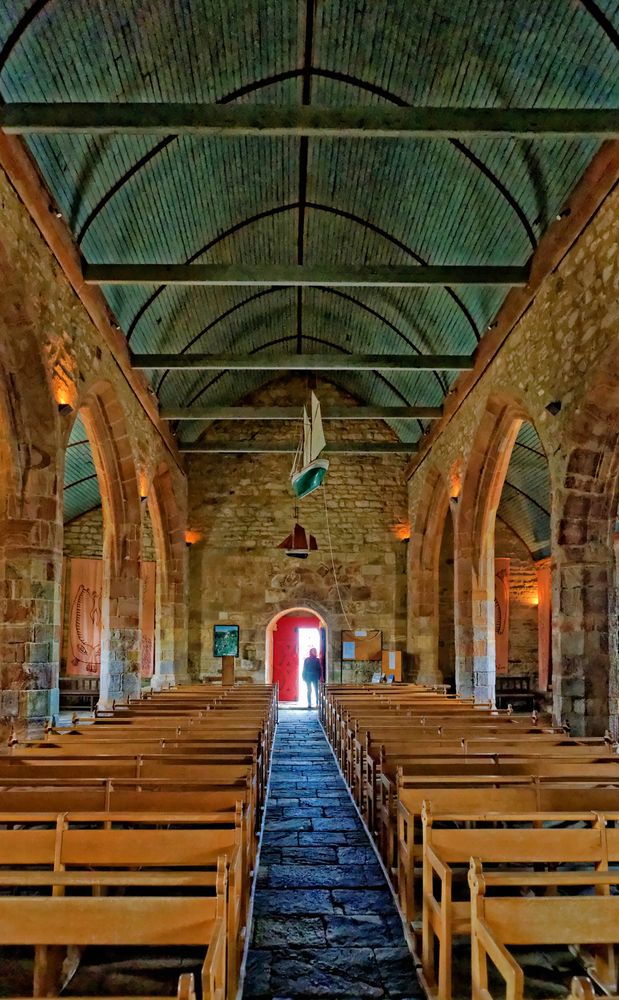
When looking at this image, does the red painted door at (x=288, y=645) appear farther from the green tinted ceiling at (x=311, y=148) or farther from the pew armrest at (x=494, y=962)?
the pew armrest at (x=494, y=962)

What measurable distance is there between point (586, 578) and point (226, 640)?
10.5m

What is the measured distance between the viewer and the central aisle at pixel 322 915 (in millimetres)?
3445

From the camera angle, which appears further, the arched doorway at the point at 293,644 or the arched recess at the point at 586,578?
the arched doorway at the point at 293,644

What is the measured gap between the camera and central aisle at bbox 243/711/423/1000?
3445mm

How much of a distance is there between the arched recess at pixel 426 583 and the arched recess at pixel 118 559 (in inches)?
245

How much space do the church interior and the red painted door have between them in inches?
149

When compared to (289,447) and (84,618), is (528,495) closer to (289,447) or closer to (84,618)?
(289,447)

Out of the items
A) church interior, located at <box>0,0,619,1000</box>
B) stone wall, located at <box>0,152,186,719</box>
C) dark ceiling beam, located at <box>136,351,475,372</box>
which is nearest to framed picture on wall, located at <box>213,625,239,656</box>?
church interior, located at <box>0,0,619,1000</box>

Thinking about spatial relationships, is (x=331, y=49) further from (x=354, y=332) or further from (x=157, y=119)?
(x=354, y=332)

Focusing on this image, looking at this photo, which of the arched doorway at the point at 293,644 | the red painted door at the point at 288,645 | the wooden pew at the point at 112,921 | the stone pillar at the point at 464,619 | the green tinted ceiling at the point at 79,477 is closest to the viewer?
the wooden pew at the point at 112,921

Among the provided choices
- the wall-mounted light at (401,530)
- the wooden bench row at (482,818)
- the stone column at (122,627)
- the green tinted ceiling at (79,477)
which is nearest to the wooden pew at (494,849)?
the wooden bench row at (482,818)

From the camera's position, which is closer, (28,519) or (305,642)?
(28,519)

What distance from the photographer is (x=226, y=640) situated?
17.0 m

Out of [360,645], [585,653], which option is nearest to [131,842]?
[585,653]
